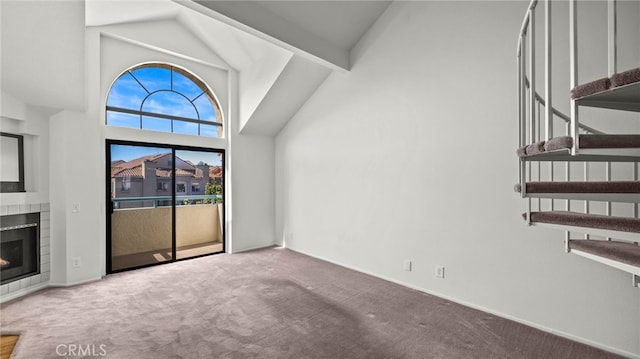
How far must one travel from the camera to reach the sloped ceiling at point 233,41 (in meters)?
2.62

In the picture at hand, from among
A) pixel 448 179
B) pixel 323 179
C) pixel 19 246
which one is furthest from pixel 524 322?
pixel 19 246

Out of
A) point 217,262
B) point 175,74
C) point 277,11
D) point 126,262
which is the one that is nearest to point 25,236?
point 126,262

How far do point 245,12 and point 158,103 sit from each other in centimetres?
229

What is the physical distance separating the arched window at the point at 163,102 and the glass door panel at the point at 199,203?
0.47 m

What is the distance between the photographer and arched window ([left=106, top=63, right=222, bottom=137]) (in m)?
4.02

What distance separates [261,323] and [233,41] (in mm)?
4083

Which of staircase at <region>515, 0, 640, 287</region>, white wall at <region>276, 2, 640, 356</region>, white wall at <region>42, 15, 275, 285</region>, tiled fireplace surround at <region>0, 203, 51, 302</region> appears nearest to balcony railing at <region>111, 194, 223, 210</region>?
white wall at <region>42, 15, 275, 285</region>

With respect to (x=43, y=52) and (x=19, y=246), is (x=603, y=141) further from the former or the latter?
(x=19, y=246)

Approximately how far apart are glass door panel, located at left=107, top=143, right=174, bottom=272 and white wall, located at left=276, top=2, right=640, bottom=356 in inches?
101

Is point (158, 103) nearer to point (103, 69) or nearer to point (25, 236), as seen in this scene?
point (103, 69)

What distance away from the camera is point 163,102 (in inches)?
171

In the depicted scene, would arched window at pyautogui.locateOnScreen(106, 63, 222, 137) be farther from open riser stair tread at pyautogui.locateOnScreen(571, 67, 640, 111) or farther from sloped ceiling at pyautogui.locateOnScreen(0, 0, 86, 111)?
open riser stair tread at pyautogui.locateOnScreen(571, 67, 640, 111)

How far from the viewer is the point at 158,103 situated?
14.1ft

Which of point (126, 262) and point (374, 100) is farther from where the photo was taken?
point (126, 262)
